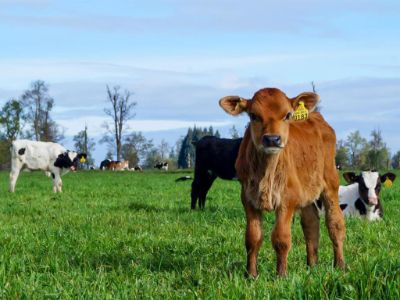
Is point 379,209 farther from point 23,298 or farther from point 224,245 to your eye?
point 23,298

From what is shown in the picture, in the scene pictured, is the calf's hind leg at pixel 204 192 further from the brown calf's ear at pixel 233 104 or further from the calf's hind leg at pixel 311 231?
the brown calf's ear at pixel 233 104

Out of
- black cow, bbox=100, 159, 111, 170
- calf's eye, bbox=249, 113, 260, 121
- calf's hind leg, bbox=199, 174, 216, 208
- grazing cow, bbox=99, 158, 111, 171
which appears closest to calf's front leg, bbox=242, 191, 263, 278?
calf's eye, bbox=249, 113, 260, 121

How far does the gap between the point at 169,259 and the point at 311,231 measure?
1.55 meters

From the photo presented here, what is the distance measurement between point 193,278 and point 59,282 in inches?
45.9

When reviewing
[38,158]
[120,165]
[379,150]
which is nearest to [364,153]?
[379,150]

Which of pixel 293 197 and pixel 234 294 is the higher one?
pixel 293 197

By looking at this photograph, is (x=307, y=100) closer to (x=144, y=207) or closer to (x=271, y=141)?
(x=271, y=141)

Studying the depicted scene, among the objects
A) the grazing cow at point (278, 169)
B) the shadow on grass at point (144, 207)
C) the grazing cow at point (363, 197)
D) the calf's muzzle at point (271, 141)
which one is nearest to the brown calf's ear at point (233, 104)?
the grazing cow at point (278, 169)

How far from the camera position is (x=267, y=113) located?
582cm

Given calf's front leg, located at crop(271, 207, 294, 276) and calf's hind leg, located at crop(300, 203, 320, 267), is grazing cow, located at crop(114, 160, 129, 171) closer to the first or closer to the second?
calf's hind leg, located at crop(300, 203, 320, 267)

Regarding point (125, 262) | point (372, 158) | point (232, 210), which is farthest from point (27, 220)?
point (372, 158)

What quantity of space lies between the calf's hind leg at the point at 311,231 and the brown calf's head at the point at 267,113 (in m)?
1.32

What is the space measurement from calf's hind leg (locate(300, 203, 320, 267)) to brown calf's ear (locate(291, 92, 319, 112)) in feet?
3.86

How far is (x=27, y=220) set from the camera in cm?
1096
